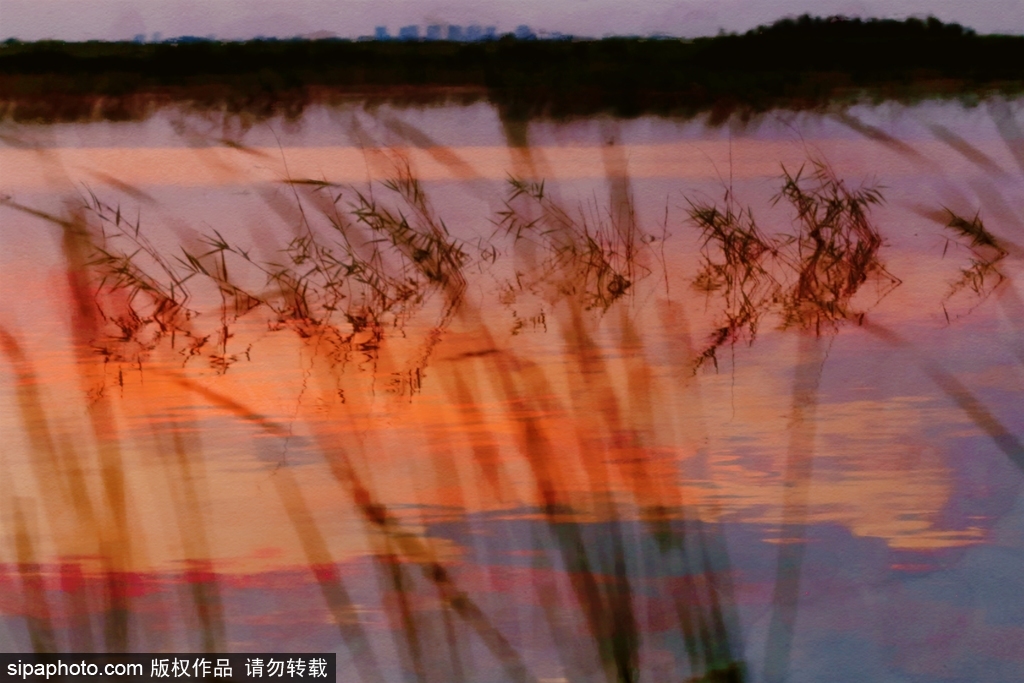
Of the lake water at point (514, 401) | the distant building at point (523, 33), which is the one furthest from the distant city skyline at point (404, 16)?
the lake water at point (514, 401)

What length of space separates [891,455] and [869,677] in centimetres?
41

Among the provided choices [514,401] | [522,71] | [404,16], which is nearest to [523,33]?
[522,71]

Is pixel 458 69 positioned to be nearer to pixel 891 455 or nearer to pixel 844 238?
pixel 844 238

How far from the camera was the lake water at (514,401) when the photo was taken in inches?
62.9

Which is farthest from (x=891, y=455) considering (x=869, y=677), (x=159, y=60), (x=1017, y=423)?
(x=159, y=60)

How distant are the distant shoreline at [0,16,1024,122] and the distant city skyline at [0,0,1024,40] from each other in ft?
0.07

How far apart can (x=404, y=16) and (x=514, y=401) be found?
77 centimetres

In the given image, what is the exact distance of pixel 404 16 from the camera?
5.41 ft

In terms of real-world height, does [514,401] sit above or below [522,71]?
below

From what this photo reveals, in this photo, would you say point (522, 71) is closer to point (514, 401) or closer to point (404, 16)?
point (404, 16)

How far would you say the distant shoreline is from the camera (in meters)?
1.66

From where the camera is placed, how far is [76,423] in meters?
1.62

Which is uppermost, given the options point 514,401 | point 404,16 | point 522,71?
point 404,16

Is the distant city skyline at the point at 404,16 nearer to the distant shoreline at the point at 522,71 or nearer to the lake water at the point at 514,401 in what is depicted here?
the distant shoreline at the point at 522,71
